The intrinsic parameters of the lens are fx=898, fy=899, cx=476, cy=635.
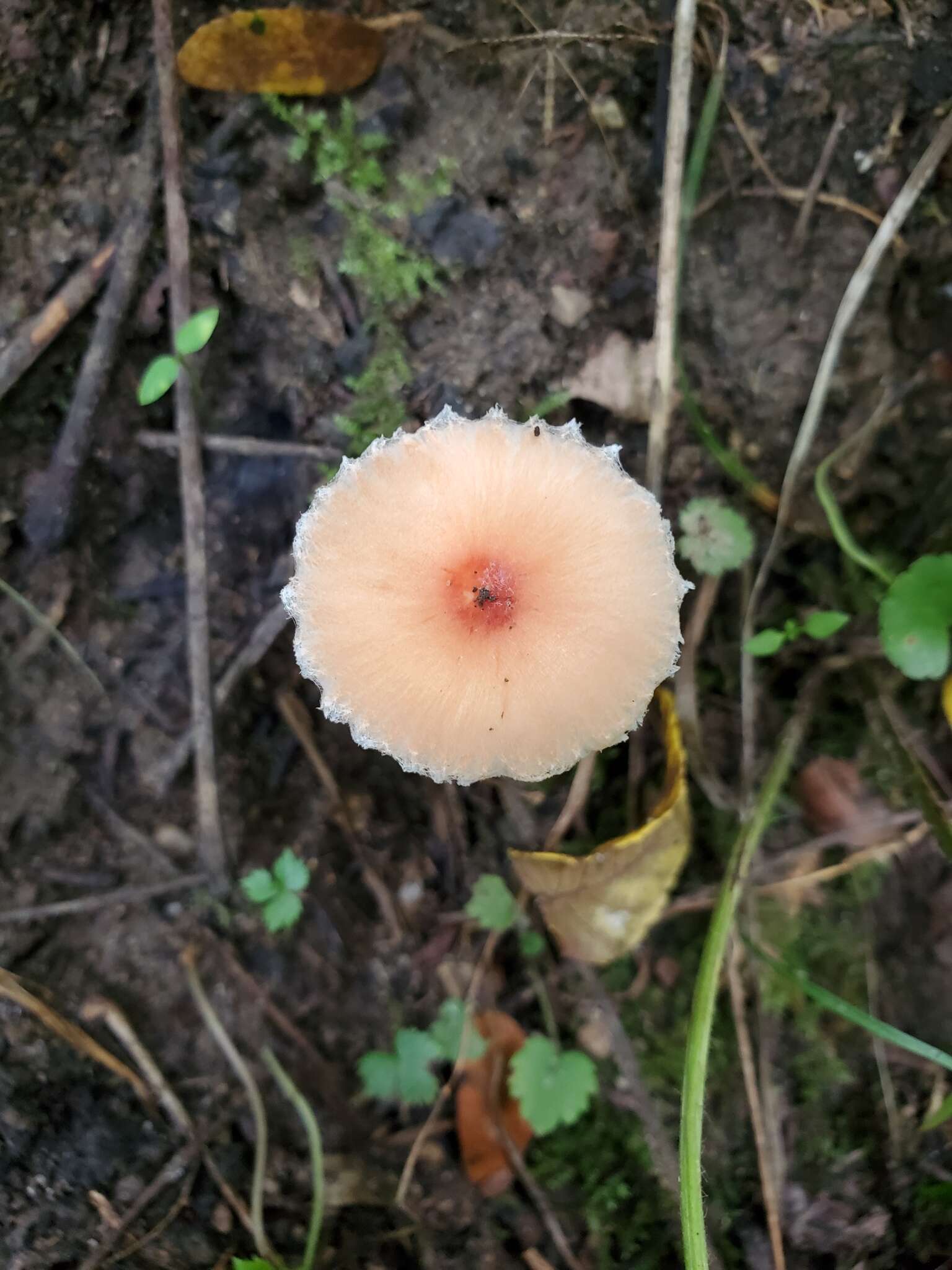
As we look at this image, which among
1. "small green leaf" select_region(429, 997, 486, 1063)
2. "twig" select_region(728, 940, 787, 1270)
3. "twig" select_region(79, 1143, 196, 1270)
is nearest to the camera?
"twig" select_region(79, 1143, 196, 1270)

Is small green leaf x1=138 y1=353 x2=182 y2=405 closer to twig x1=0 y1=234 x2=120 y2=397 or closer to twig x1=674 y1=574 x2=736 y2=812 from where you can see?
twig x1=0 y1=234 x2=120 y2=397

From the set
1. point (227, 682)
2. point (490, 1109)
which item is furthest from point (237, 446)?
point (490, 1109)

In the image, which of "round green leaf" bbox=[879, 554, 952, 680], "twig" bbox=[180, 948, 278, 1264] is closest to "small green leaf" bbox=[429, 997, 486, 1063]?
"twig" bbox=[180, 948, 278, 1264]

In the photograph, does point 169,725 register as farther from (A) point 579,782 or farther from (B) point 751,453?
(B) point 751,453

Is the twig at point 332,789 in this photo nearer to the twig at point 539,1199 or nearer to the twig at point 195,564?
the twig at point 195,564

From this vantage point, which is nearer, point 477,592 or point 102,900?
point 477,592

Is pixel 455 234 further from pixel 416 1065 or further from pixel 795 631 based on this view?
pixel 416 1065

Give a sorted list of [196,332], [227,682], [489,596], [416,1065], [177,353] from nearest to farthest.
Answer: [489,596], [196,332], [177,353], [416,1065], [227,682]
